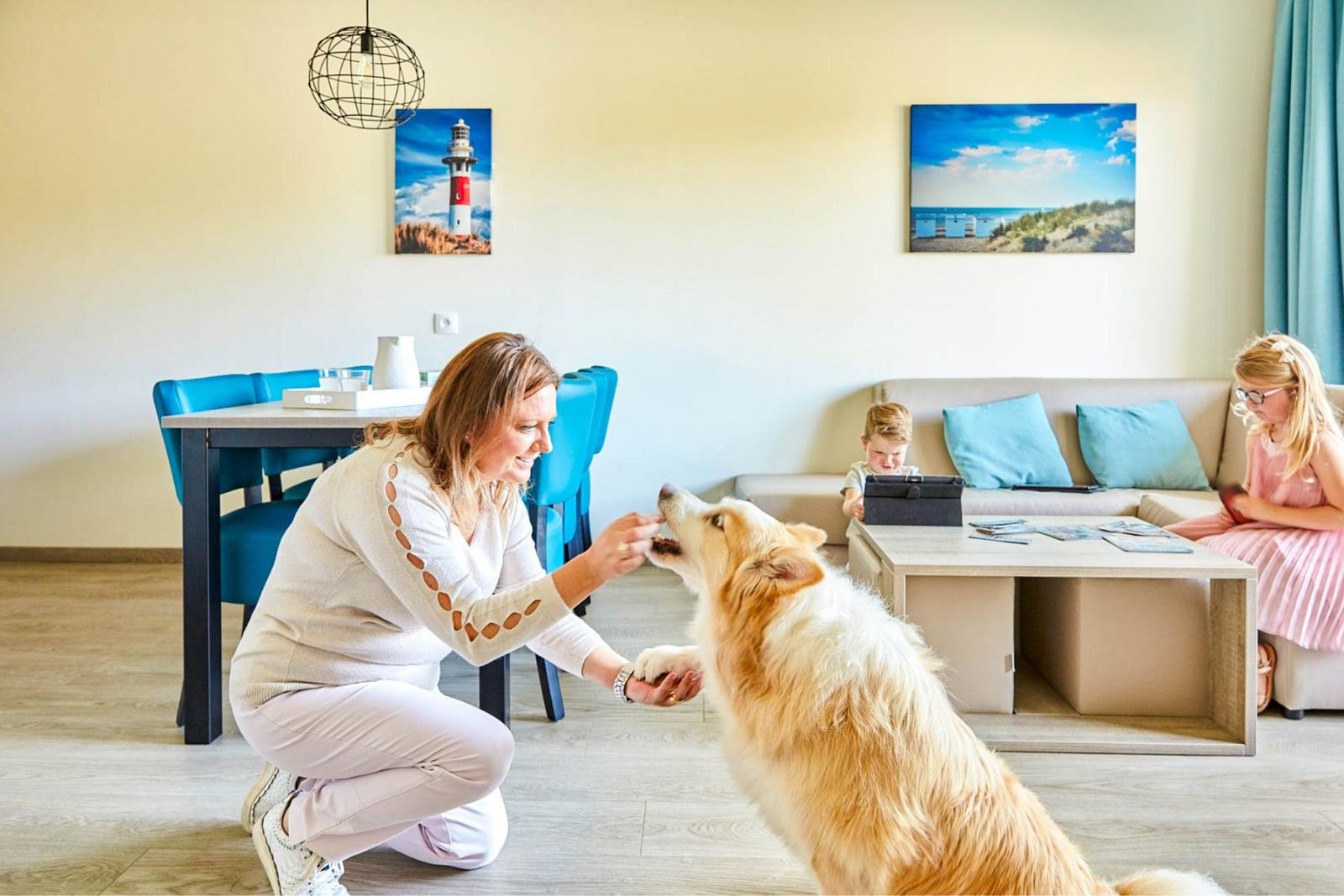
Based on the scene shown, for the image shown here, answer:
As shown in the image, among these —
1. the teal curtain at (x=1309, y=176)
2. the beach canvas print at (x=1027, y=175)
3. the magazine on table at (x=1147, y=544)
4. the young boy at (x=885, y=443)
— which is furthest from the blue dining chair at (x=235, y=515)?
the teal curtain at (x=1309, y=176)

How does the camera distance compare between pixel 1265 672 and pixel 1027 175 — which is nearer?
pixel 1265 672

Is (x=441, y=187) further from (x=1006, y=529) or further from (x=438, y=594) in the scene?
(x=438, y=594)

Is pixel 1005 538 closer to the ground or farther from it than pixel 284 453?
closer to the ground

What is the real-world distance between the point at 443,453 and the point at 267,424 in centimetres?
101

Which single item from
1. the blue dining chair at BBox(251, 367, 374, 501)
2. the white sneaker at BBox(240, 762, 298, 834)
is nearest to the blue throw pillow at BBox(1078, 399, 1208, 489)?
the blue dining chair at BBox(251, 367, 374, 501)

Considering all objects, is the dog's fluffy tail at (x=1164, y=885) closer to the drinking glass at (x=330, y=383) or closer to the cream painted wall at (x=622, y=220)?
the drinking glass at (x=330, y=383)

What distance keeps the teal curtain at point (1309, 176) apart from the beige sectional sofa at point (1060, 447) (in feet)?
1.40

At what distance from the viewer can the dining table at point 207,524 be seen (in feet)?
7.98

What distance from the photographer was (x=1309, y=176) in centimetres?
393

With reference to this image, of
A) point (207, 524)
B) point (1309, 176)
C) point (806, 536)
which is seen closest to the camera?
point (806, 536)

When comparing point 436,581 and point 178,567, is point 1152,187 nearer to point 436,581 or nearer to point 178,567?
point 436,581

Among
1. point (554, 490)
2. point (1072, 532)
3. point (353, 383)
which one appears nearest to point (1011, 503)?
point (1072, 532)

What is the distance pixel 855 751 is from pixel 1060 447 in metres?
3.17

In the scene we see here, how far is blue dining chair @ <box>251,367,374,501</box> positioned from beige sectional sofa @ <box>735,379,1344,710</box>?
5.38ft
